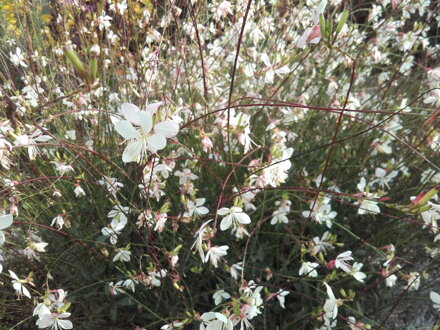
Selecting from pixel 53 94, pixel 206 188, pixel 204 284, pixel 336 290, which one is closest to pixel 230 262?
pixel 204 284

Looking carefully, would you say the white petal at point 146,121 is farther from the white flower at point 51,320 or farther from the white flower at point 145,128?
the white flower at point 51,320

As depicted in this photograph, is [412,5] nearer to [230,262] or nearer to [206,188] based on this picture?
[206,188]

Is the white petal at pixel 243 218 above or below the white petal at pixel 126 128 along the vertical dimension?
below

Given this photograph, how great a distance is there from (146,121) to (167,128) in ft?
0.16

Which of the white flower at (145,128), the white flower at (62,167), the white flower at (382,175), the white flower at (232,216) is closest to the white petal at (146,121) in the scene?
the white flower at (145,128)

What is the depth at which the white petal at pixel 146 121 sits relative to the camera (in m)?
0.90

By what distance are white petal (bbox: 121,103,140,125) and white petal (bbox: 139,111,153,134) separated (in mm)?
27

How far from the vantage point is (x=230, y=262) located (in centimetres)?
186

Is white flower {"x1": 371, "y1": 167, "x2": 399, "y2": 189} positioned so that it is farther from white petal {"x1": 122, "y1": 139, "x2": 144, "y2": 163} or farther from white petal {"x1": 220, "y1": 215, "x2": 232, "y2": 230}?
white petal {"x1": 122, "y1": 139, "x2": 144, "y2": 163}

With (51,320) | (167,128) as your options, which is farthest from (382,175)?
(51,320)

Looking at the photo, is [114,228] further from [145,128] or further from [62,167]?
[145,128]

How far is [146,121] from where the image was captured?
903 mm

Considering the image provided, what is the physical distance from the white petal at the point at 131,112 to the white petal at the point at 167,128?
0.16 feet

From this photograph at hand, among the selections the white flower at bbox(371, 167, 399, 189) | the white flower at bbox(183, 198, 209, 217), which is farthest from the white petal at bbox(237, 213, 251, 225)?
the white flower at bbox(371, 167, 399, 189)
